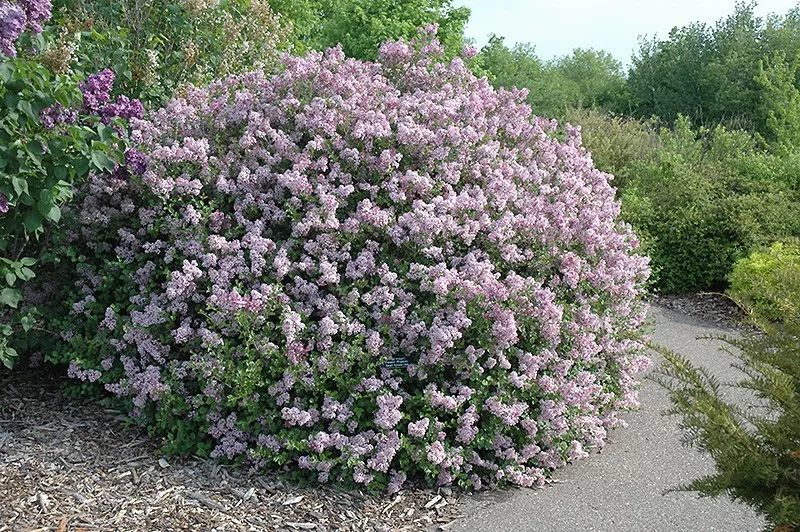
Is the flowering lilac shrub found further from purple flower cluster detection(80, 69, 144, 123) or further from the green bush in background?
the green bush in background

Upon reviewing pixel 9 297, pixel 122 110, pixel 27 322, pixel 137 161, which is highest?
pixel 122 110

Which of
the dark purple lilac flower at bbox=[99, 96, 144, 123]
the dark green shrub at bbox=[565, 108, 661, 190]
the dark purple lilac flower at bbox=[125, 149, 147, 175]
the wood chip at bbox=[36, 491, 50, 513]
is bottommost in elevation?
the wood chip at bbox=[36, 491, 50, 513]

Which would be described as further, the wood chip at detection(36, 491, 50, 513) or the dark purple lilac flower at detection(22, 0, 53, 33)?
the dark purple lilac flower at detection(22, 0, 53, 33)

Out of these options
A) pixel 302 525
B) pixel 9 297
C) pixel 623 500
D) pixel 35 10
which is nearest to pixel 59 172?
pixel 9 297

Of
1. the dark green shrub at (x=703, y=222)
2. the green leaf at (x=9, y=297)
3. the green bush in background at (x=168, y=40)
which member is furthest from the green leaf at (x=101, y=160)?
the dark green shrub at (x=703, y=222)

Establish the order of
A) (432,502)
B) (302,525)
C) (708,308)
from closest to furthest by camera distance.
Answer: (302,525) < (432,502) < (708,308)

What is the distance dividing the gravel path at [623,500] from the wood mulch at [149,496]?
0.84ft

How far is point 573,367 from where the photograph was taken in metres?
4.79

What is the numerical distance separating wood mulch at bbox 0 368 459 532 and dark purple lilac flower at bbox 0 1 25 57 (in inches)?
76.1

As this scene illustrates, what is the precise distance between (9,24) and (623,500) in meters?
3.74

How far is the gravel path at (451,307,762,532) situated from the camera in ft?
13.7

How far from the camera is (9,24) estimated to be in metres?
4.32

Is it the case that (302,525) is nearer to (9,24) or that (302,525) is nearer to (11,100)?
(11,100)

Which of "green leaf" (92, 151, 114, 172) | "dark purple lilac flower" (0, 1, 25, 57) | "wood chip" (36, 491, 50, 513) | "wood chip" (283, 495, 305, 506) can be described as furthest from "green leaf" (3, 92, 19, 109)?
"wood chip" (283, 495, 305, 506)
